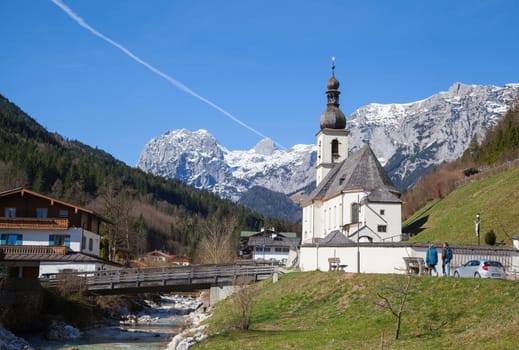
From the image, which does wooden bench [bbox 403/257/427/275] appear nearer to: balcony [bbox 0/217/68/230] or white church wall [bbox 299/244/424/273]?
white church wall [bbox 299/244/424/273]

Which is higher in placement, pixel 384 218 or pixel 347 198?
pixel 347 198

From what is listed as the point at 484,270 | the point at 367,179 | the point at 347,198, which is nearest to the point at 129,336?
the point at 484,270

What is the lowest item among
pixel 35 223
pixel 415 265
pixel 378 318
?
pixel 378 318

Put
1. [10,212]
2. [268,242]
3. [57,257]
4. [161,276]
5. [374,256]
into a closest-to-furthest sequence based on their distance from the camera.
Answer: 1. [374,256]
2. [161,276]
3. [57,257]
4. [10,212]
5. [268,242]

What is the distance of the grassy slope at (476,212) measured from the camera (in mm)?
49719

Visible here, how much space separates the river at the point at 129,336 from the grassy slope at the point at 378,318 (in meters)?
6.09

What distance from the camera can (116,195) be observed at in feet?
355

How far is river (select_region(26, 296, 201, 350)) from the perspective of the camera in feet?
115

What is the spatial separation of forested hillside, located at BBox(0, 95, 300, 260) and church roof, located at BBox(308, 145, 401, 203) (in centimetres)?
2458

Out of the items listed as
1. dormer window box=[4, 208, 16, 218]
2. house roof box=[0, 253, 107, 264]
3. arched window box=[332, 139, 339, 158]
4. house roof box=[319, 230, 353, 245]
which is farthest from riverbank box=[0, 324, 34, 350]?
arched window box=[332, 139, 339, 158]

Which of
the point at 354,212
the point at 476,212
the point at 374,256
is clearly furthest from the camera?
the point at 354,212

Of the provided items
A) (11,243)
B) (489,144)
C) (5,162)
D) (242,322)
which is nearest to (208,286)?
(11,243)

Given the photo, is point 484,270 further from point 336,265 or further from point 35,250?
point 35,250

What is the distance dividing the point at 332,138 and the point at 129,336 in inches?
1788
